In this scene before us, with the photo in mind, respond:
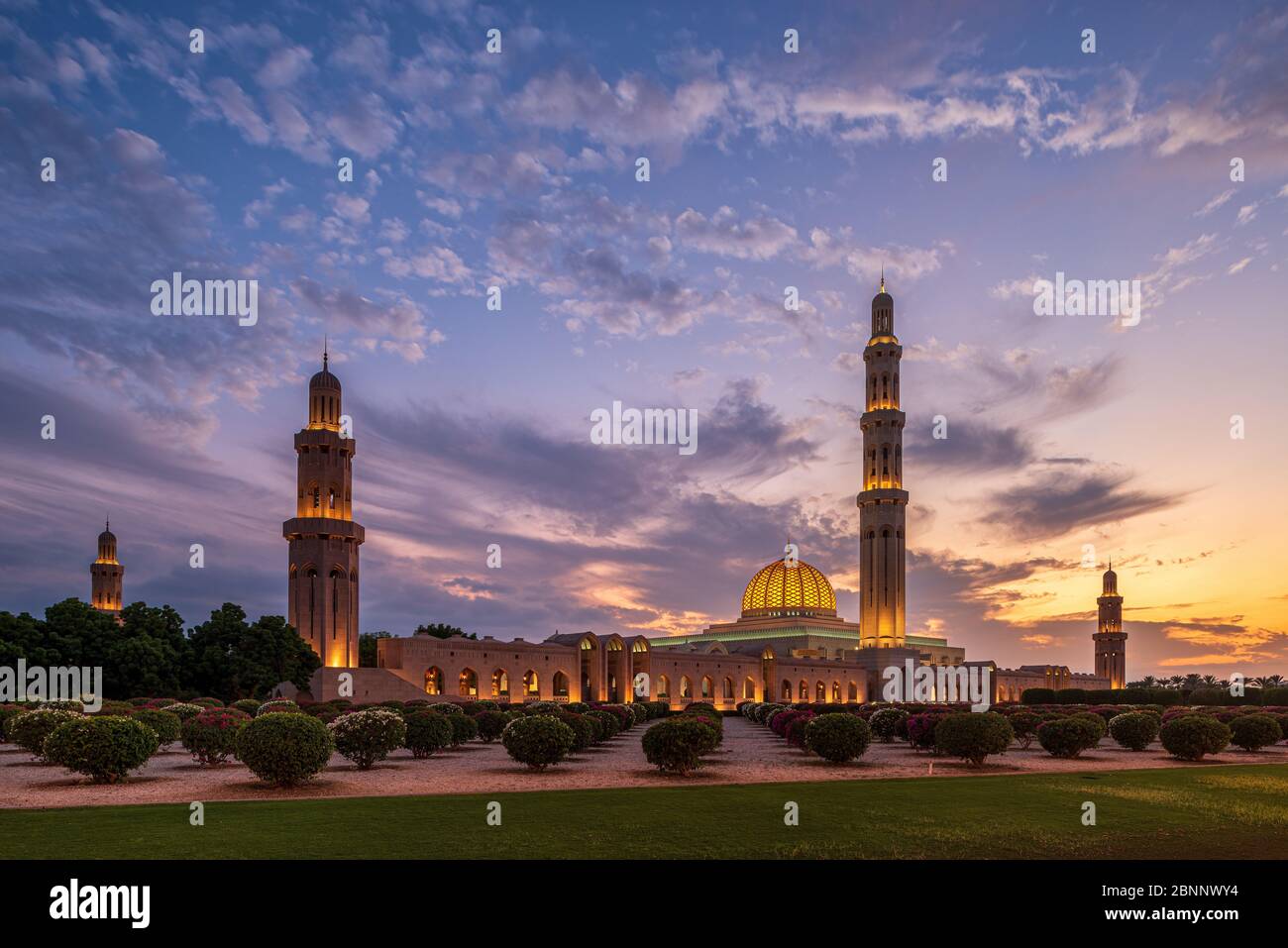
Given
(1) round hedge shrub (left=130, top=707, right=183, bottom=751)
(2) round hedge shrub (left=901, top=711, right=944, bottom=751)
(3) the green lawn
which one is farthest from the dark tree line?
(2) round hedge shrub (left=901, top=711, right=944, bottom=751)

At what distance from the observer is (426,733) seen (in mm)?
23688

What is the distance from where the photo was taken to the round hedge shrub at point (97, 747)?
17391 millimetres

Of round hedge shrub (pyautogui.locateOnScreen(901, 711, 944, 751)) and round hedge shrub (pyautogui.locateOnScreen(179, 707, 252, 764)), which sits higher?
round hedge shrub (pyautogui.locateOnScreen(179, 707, 252, 764))

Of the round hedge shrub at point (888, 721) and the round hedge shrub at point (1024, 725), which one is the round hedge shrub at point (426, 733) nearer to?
the round hedge shrub at point (888, 721)

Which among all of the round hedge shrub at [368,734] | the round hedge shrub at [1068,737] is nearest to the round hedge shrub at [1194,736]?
the round hedge shrub at [1068,737]

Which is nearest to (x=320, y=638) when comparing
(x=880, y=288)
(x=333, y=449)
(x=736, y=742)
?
(x=333, y=449)

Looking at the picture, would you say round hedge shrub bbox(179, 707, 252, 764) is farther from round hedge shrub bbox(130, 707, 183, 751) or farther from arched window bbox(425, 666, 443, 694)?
arched window bbox(425, 666, 443, 694)

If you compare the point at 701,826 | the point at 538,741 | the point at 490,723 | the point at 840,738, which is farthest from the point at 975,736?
the point at 490,723

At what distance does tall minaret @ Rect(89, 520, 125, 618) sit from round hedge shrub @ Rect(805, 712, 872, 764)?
3385 inches

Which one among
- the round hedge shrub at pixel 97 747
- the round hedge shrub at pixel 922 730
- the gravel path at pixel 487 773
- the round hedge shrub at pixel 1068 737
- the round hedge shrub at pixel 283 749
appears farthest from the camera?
the round hedge shrub at pixel 922 730

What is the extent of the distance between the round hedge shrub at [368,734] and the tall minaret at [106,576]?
80.9 m

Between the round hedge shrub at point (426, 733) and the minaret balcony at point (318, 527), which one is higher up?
the minaret balcony at point (318, 527)

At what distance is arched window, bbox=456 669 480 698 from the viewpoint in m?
58.2

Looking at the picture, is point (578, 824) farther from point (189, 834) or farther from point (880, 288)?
point (880, 288)
